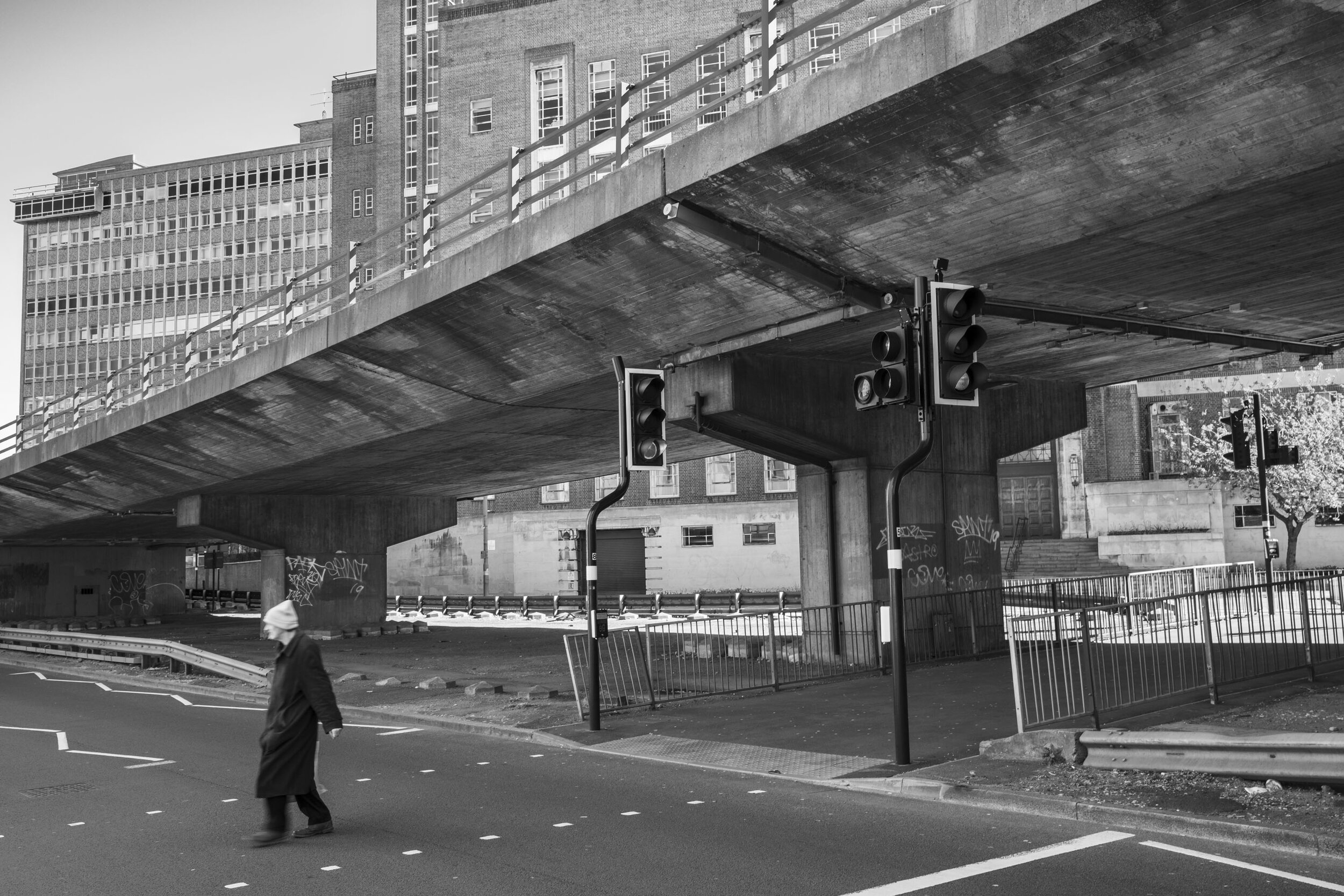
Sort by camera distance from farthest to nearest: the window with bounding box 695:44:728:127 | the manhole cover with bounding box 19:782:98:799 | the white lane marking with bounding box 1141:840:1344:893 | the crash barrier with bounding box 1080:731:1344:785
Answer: the window with bounding box 695:44:728:127 < the manhole cover with bounding box 19:782:98:799 < the crash barrier with bounding box 1080:731:1344:785 < the white lane marking with bounding box 1141:840:1344:893

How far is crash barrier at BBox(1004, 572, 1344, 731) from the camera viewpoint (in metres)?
11.3

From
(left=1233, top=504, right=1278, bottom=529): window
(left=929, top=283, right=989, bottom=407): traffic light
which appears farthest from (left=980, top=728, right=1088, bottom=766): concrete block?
(left=1233, top=504, right=1278, bottom=529): window

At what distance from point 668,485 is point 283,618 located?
46730mm

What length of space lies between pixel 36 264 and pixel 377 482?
9244 cm

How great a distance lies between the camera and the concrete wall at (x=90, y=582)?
47.3 meters

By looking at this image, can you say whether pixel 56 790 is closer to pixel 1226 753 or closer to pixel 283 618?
pixel 283 618

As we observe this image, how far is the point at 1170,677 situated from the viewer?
484 inches

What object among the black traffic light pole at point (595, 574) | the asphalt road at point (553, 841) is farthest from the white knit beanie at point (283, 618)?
the black traffic light pole at point (595, 574)

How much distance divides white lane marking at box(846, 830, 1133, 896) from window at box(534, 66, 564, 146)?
4765 cm

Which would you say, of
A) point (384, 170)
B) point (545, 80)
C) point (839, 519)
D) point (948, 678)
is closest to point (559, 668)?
point (839, 519)

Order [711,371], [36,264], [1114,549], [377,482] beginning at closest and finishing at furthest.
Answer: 1. [711,371]
2. [377,482]
3. [1114,549]
4. [36,264]

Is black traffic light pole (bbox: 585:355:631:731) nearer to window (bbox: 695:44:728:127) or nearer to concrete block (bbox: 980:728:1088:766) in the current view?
concrete block (bbox: 980:728:1088:766)

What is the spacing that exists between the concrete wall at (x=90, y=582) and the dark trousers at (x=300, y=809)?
44389 millimetres

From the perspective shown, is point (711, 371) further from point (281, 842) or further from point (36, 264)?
point (36, 264)
